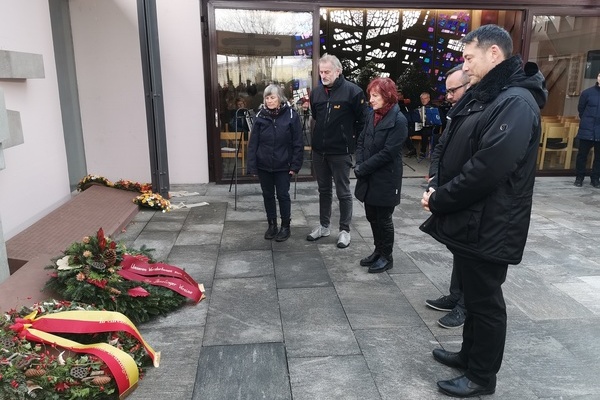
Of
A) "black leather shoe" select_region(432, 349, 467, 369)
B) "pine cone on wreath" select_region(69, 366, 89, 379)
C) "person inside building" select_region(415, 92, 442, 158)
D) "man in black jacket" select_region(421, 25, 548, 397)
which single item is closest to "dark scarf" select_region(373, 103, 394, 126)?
"man in black jacket" select_region(421, 25, 548, 397)

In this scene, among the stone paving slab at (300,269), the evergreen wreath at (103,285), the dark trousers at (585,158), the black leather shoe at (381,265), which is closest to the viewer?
the evergreen wreath at (103,285)

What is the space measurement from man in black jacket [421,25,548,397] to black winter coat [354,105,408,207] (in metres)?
1.39

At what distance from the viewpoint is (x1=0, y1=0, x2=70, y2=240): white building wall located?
496cm

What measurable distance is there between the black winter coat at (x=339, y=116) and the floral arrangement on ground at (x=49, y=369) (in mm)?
2772

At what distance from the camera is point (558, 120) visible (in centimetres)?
896

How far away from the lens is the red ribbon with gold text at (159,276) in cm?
350

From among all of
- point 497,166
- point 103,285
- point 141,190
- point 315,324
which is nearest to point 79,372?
point 103,285

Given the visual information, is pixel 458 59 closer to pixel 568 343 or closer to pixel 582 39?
pixel 582 39

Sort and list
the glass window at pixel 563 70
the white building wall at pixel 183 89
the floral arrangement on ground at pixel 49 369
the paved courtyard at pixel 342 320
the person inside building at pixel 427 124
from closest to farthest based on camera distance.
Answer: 1. the floral arrangement on ground at pixel 49 369
2. the paved courtyard at pixel 342 320
3. the white building wall at pixel 183 89
4. the glass window at pixel 563 70
5. the person inside building at pixel 427 124

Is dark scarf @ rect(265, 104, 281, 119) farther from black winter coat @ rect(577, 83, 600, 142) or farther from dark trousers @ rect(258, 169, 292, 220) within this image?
black winter coat @ rect(577, 83, 600, 142)

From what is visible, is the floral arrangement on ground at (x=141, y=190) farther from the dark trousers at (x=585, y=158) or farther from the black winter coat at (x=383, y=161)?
the dark trousers at (x=585, y=158)

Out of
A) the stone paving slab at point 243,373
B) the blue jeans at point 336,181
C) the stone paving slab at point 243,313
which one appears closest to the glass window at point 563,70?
the blue jeans at point 336,181

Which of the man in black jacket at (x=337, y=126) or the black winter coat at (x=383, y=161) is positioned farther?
the man in black jacket at (x=337, y=126)

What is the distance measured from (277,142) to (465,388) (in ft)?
9.83
